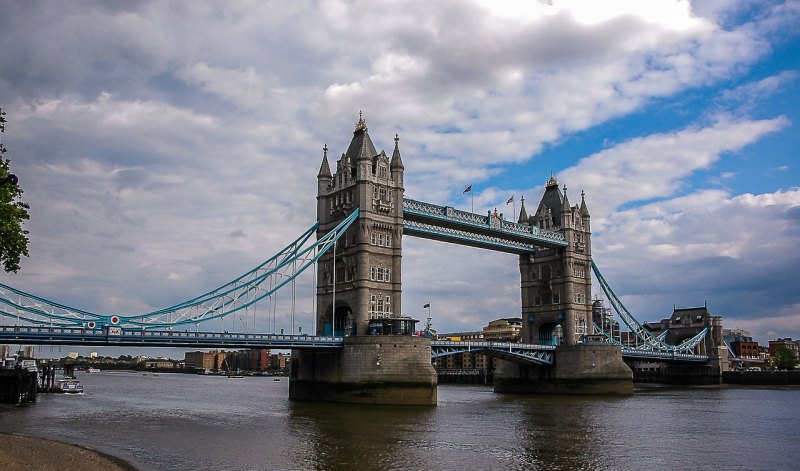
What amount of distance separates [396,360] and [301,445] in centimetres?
2529

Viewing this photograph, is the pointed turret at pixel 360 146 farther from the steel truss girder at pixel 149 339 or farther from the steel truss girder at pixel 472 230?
the steel truss girder at pixel 149 339

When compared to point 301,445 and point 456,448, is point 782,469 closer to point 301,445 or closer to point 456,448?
point 456,448

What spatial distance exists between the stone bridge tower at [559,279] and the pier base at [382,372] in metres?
35.6

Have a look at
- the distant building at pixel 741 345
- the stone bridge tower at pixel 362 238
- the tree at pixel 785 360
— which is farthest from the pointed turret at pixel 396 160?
the distant building at pixel 741 345

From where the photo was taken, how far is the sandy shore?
24.4 metres

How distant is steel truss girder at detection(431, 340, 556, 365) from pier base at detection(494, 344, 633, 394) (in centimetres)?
176

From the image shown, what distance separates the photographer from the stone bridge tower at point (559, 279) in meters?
93.8

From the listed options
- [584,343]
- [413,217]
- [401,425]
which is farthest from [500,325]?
[401,425]

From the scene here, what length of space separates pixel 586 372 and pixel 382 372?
110 ft

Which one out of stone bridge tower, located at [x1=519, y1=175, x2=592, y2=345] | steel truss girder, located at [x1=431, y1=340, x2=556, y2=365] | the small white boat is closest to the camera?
steel truss girder, located at [x1=431, y1=340, x2=556, y2=365]

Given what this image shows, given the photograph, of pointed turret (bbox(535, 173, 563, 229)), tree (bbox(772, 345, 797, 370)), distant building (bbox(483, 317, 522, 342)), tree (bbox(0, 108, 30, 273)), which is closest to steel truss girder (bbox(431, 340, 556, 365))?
pointed turret (bbox(535, 173, 563, 229))

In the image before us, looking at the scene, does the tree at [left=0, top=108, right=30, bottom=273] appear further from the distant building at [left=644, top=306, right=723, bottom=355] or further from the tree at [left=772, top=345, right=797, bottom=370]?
the tree at [left=772, top=345, right=797, bottom=370]

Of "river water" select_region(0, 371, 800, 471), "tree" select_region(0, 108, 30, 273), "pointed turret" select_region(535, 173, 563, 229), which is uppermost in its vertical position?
"pointed turret" select_region(535, 173, 563, 229)

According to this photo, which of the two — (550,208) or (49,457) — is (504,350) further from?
(49,457)
